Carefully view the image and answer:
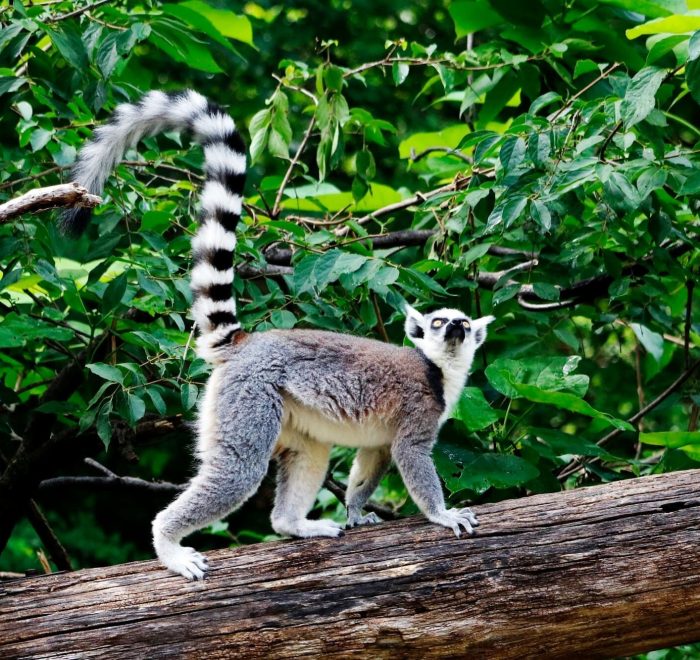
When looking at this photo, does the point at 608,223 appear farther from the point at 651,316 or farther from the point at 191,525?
the point at 191,525

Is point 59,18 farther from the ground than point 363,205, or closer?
farther from the ground

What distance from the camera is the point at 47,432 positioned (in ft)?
16.6

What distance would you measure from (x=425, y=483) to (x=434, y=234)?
5.89 ft

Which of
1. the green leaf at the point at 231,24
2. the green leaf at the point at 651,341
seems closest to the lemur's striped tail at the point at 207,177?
the green leaf at the point at 231,24

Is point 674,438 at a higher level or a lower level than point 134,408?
lower

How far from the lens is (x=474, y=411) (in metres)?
4.61

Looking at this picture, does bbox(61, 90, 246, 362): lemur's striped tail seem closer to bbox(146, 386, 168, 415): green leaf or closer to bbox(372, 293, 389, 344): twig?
bbox(146, 386, 168, 415): green leaf

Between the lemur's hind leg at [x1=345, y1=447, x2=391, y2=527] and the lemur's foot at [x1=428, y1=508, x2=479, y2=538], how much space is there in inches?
25.7

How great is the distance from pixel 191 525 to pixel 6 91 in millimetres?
2156

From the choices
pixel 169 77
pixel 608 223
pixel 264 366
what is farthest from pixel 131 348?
pixel 169 77

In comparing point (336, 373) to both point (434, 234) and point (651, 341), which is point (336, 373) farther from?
point (651, 341)

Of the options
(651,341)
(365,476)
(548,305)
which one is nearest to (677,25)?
(548,305)

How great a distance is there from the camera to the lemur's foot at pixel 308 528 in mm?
4090

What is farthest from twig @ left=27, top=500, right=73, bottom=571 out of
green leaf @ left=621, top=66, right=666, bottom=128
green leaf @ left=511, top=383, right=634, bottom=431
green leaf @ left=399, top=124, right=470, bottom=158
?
green leaf @ left=621, top=66, right=666, bottom=128
